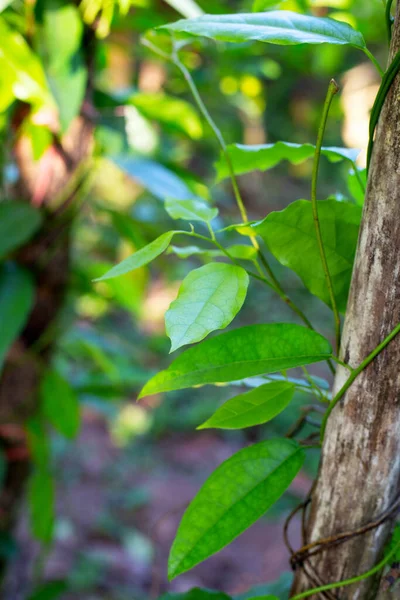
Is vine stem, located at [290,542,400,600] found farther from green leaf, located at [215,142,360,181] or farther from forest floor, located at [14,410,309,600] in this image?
forest floor, located at [14,410,309,600]

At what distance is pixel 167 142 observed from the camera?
1.56 metres

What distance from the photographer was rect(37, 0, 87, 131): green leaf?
0.76m

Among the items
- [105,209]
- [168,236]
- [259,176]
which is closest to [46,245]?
[105,209]

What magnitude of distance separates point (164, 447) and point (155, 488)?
0.49 meters

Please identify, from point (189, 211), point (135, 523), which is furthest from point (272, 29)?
point (135, 523)

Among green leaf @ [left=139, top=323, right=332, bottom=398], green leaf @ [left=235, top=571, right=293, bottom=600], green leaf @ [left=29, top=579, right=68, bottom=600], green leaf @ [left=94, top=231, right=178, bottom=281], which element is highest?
green leaf @ [left=94, top=231, right=178, bottom=281]

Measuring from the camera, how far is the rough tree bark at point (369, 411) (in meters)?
0.35

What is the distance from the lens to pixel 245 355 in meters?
0.37

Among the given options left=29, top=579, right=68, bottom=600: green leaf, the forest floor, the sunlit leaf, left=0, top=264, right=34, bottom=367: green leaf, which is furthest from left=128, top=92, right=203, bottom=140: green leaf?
the forest floor

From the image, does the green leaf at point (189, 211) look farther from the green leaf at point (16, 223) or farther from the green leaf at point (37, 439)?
the green leaf at point (37, 439)

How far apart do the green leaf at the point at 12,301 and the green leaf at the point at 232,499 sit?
447 millimetres

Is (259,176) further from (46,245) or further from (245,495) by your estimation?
(245,495)

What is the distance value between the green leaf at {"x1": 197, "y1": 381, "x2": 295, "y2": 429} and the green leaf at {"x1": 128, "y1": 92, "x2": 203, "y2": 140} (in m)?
0.63

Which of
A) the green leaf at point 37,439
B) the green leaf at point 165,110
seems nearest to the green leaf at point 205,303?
the green leaf at point 165,110
